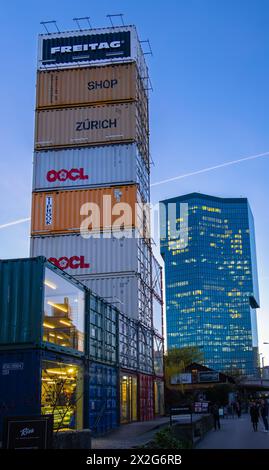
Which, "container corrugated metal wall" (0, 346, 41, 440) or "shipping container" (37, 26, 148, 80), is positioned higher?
"shipping container" (37, 26, 148, 80)

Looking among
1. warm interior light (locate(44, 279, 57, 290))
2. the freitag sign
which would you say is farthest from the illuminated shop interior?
the freitag sign

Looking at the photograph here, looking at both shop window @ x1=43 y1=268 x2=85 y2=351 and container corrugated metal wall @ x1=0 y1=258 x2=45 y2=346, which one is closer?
container corrugated metal wall @ x1=0 y1=258 x2=45 y2=346

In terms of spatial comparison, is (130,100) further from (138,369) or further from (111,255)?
(138,369)

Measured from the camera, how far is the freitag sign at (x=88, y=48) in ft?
126

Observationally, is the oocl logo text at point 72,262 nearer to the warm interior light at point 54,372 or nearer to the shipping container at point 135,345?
the shipping container at point 135,345

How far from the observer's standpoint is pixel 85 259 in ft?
111

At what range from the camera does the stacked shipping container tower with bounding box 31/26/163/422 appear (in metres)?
33.0

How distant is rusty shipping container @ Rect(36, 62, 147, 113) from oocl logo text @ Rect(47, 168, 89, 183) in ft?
15.5

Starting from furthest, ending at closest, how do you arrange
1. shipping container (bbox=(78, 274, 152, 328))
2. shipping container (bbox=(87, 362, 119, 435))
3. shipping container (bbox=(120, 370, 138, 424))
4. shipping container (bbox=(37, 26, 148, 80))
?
1. shipping container (bbox=(37, 26, 148, 80))
2. shipping container (bbox=(78, 274, 152, 328))
3. shipping container (bbox=(120, 370, 138, 424))
4. shipping container (bbox=(87, 362, 119, 435))

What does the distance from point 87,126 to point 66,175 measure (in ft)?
12.0

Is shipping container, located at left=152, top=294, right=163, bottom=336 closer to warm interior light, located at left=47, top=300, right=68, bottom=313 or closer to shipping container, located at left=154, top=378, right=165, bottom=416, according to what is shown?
shipping container, located at left=154, top=378, right=165, bottom=416

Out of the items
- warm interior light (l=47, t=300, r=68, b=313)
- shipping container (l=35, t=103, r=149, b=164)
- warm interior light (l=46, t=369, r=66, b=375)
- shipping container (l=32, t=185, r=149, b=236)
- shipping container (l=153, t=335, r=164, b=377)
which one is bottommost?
warm interior light (l=46, t=369, r=66, b=375)
